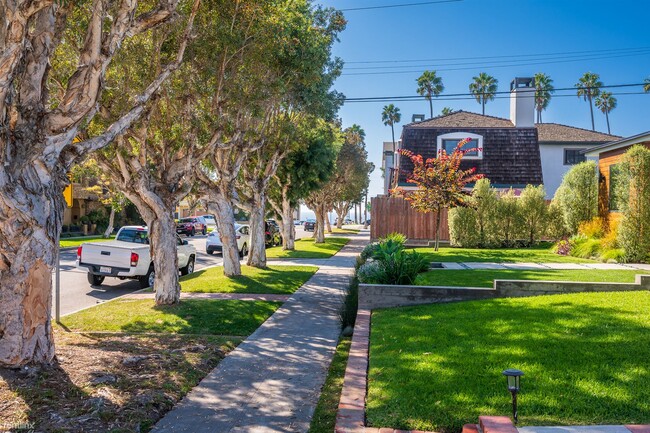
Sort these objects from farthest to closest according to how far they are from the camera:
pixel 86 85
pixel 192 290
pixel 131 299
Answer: pixel 192 290 < pixel 131 299 < pixel 86 85

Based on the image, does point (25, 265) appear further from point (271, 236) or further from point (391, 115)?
point (391, 115)

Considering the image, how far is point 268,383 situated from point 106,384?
6.22 ft

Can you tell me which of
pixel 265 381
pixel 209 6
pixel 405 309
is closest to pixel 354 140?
pixel 209 6

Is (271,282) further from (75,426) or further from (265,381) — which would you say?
(75,426)

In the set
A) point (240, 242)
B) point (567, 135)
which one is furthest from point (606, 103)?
point (240, 242)

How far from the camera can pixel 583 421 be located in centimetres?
416

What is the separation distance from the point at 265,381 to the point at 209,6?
883cm

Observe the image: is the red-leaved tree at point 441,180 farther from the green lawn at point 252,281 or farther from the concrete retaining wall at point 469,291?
the concrete retaining wall at point 469,291

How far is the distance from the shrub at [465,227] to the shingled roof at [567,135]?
51.3 ft

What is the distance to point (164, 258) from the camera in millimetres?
11766

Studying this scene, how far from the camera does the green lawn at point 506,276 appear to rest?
1098cm

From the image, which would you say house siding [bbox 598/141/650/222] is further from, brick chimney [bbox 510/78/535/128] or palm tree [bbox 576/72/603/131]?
palm tree [bbox 576/72/603/131]

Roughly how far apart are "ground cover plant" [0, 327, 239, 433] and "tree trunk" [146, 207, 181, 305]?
325cm

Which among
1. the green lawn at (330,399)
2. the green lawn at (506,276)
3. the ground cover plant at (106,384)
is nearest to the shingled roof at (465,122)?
the green lawn at (506,276)
